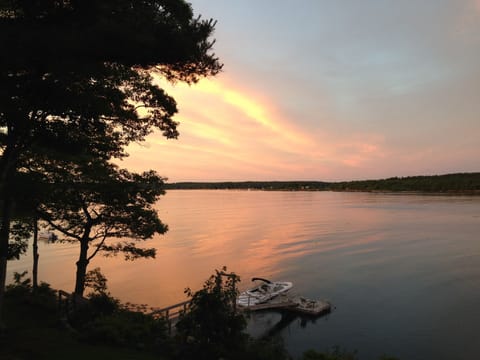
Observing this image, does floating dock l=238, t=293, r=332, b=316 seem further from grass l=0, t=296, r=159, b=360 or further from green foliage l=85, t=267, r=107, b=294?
grass l=0, t=296, r=159, b=360

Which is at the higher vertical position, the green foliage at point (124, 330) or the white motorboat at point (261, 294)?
the green foliage at point (124, 330)

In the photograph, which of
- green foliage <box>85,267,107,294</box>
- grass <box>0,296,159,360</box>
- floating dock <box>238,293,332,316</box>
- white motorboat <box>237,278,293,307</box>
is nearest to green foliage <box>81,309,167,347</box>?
grass <box>0,296,159,360</box>

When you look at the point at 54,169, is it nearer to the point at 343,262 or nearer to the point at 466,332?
the point at 466,332

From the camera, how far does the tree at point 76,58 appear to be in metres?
7.13

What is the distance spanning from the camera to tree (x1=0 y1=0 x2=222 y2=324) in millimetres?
7129

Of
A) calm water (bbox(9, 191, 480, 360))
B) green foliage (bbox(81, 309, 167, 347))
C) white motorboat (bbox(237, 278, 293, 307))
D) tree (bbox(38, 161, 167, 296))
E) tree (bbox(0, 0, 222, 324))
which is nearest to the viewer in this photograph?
tree (bbox(0, 0, 222, 324))

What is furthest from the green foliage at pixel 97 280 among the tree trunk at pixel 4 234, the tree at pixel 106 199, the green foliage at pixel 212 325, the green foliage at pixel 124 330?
the green foliage at pixel 212 325

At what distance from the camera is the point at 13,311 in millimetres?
15828

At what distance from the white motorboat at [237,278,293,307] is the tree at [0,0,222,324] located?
17.6m

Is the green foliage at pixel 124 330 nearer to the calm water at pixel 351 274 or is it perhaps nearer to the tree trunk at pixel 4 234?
the tree trunk at pixel 4 234

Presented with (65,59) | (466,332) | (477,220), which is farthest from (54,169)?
(477,220)

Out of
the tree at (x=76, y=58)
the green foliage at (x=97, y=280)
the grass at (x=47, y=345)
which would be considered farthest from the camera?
the green foliage at (x=97, y=280)

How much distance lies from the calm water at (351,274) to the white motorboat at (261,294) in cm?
151

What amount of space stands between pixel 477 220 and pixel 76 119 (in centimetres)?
8969
